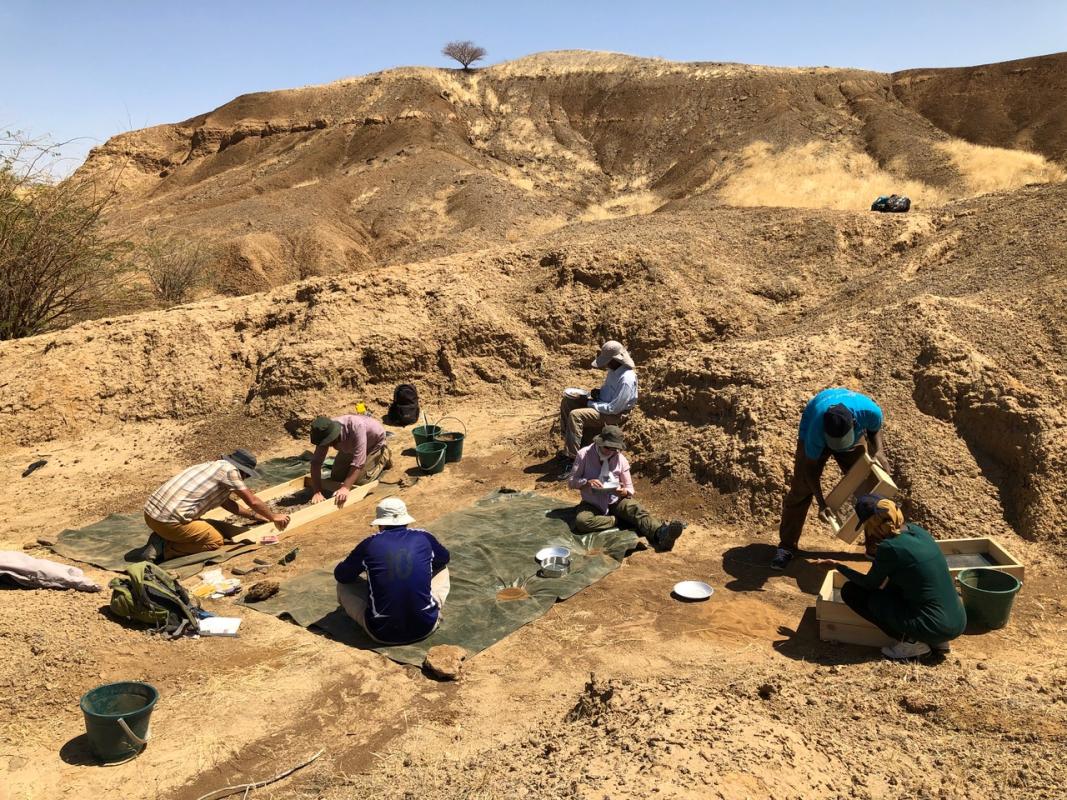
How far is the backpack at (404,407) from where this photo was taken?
35.6 ft

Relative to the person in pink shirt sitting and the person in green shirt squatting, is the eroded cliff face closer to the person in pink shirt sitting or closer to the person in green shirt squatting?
the person in pink shirt sitting

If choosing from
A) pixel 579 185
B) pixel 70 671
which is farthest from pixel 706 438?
pixel 579 185

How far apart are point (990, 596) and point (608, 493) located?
3.12 meters

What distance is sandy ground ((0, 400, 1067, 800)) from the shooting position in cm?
351

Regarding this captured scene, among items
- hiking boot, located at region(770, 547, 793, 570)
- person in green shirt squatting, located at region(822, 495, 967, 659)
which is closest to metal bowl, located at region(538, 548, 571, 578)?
hiking boot, located at region(770, 547, 793, 570)

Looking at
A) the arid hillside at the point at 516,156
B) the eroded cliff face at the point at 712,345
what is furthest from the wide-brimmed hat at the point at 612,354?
the arid hillside at the point at 516,156

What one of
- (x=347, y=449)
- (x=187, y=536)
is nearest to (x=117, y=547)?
(x=187, y=536)

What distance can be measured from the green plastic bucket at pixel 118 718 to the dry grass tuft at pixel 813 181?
2553 centimetres

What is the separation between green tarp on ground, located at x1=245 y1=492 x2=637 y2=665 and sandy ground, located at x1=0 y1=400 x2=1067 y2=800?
14 centimetres

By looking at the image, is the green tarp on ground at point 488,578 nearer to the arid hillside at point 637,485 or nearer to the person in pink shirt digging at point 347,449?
the arid hillside at point 637,485

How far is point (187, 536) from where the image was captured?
6.77 m

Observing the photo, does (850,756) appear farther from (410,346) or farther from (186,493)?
(410,346)

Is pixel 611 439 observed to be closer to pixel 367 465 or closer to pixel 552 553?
pixel 552 553

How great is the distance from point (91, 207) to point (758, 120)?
3151 cm
